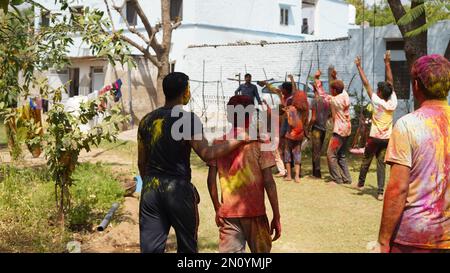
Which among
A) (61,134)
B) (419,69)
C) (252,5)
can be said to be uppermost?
(252,5)

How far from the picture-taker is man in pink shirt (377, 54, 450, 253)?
3033 millimetres

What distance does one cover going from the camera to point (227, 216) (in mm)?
4273

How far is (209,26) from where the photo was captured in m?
23.0

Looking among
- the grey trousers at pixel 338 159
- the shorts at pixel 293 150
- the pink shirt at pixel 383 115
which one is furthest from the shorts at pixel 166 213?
the shorts at pixel 293 150

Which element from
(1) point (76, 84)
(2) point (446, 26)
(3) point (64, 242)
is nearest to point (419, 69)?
(3) point (64, 242)

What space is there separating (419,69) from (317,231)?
4.10 metres

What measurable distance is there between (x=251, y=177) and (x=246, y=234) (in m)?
0.44

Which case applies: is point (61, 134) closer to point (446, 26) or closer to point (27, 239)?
point (27, 239)

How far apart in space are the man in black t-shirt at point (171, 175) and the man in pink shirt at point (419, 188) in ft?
5.00

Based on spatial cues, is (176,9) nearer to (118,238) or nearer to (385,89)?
(385,89)

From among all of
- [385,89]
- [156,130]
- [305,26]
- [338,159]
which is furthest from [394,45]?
[156,130]

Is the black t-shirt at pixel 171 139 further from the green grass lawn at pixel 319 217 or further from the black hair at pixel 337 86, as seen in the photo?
the black hair at pixel 337 86

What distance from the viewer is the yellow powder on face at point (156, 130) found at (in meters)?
4.16

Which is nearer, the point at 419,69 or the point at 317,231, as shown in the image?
the point at 419,69
